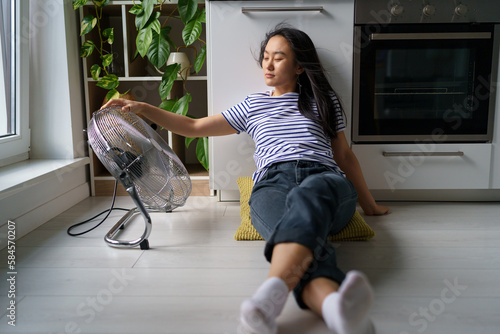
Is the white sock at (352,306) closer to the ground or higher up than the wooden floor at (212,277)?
higher up

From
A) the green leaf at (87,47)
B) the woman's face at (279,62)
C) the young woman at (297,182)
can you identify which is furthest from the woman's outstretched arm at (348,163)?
the green leaf at (87,47)

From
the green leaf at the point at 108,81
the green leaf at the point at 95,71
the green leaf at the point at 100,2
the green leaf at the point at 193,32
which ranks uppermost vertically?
the green leaf at the point at 100,2

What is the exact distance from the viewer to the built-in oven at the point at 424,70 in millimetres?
1884

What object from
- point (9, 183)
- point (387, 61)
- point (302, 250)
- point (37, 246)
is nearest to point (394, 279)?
point (302, 250)

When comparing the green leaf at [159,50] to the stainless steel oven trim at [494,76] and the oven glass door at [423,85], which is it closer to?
the oven glass door at [423,85]

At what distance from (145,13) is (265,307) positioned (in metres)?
1.58

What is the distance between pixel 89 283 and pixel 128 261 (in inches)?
7.2

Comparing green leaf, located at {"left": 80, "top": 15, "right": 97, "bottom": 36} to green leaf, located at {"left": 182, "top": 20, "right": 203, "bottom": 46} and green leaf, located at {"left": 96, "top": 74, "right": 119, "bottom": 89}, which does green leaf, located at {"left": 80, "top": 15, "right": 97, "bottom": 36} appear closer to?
green leaf, located at {"left": 96, "top": 74, "right": 119, "bottom": 89}

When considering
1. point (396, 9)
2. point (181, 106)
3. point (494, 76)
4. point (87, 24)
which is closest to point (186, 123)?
point (181, 106)

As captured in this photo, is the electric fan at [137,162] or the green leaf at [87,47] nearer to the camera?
the electric fan at [137,162]

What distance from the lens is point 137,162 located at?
56.2 inches

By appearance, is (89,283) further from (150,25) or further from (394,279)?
(150,25)

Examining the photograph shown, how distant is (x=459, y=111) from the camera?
78.0 inches

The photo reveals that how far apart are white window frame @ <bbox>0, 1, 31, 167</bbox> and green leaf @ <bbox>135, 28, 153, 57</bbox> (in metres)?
0.50
